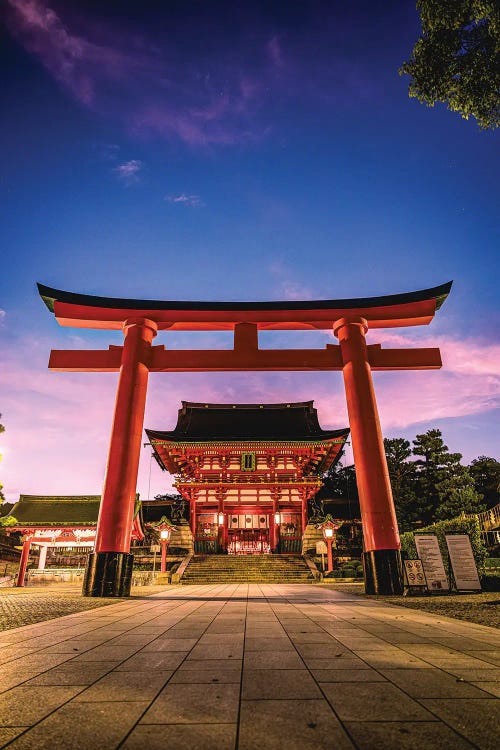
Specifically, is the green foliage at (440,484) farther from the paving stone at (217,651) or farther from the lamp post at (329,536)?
the paving stone at (217,651)

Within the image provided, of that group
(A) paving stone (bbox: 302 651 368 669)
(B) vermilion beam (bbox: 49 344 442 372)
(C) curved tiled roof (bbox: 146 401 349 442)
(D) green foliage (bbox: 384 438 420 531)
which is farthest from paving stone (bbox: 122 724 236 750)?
(D) green foliage (bbox: 384 438 420 531)

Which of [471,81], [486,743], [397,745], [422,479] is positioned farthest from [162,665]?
[422,479]

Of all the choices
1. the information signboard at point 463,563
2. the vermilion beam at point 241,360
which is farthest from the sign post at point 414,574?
the vermilion beam at point 241,360

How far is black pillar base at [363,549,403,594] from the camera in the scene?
26.5ft

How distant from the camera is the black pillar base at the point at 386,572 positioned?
26.5 ft

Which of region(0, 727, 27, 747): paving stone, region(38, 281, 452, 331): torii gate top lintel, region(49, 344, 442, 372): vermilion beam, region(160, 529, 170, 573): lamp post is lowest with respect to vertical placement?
region(0, 727, 27, 747): paving stone

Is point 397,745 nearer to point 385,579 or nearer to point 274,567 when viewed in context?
point 385,579

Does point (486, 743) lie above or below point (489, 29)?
below

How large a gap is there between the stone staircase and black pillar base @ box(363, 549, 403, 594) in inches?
348

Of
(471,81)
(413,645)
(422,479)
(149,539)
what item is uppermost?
(471,81)

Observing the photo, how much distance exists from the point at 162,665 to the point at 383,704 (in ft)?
5.29

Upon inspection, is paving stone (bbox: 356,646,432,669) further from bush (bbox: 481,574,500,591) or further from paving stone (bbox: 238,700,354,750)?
bush (bbox: 481,574,500,591)

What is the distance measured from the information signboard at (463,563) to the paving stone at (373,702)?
7860 millimetres

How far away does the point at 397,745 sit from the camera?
5.10ft
